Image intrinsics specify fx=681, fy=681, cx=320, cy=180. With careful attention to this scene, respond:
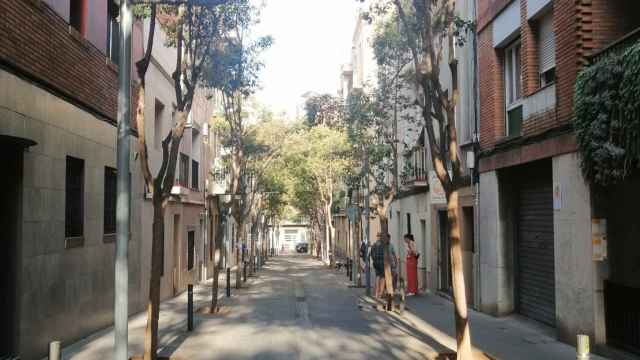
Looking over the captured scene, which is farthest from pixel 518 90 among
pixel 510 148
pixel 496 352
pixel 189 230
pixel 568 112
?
pixel 189 230

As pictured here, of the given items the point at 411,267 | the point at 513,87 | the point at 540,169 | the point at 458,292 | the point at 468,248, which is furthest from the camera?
the point at 411,267

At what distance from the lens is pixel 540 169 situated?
13867 millimetres

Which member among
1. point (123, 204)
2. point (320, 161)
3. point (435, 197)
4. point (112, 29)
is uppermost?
point (112, 29)

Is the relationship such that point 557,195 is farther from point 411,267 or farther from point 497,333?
point 411,267

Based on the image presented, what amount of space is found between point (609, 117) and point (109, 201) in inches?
418

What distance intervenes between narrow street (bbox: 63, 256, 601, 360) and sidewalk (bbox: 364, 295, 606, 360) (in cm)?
2

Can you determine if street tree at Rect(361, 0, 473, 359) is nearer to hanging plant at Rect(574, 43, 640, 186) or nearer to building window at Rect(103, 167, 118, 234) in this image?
hanging plant at Rect(574, 43, 640, 186)

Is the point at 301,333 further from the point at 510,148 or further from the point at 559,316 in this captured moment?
the point at 510,148

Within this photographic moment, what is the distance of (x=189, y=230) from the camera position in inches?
1086

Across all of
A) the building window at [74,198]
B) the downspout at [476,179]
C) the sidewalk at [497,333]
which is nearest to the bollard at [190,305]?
the building window at [74,198]

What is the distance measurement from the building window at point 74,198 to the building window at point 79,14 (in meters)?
2.60

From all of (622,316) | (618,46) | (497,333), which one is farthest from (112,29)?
(622,316)

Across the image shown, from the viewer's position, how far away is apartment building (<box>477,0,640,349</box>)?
10.9 metres

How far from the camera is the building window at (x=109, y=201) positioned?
49.2ft
